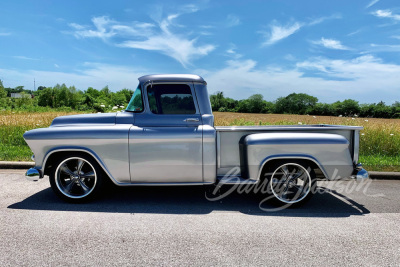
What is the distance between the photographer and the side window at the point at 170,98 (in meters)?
4.21

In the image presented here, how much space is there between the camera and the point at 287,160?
4074 mm

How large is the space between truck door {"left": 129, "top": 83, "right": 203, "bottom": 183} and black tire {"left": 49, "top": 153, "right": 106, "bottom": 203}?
58 centimetres

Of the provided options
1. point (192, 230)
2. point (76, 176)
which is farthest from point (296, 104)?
point (192, 230)

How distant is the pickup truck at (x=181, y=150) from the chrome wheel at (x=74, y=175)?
0.05 feet

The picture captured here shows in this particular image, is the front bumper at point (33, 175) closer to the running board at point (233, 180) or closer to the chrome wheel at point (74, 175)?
the chrome wheel at point (74, 175)

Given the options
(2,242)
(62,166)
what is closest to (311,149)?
(62,166)

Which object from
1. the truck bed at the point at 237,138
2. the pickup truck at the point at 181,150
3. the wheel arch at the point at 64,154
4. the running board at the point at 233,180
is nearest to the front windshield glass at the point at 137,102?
the pickup truck at the point at 181,150

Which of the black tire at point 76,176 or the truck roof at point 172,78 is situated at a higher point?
the truck roof at point 172,78

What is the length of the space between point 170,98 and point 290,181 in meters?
2.19

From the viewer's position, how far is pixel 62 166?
423 cm

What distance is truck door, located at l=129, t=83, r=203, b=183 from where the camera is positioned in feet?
13.0

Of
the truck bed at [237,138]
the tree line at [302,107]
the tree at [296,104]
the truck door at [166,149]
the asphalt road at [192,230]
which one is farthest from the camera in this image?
the tree at [296,104]

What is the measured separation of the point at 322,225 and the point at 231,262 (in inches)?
62.3

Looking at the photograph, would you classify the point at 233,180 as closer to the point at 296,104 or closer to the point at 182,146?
the point at 182,146
